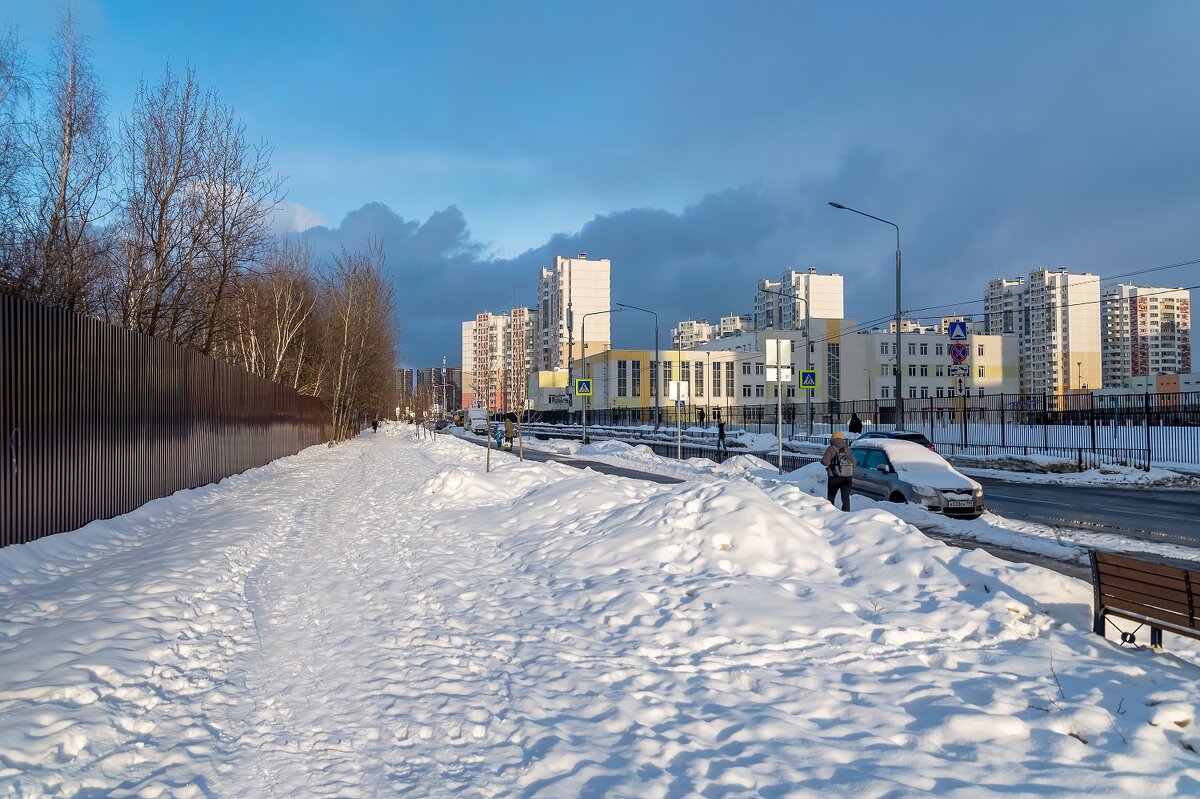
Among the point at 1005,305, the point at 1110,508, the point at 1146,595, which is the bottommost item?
the point at 1110,508

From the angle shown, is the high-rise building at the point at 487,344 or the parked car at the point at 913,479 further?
the high-rise building at the point at 487,344

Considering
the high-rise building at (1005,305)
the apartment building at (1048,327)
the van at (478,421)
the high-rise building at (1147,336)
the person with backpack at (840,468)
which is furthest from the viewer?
the high-rise building at (1147,336)

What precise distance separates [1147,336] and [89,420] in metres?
195

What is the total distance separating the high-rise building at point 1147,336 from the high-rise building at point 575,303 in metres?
114

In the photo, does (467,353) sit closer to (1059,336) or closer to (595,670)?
(1059,336)

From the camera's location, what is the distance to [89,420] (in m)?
10.6

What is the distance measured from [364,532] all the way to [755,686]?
892 cm

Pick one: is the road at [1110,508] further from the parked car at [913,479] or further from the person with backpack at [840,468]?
the person with backpack at [840,468]

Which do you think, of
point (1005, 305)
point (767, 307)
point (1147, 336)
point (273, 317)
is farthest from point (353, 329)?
point (1147, 336)

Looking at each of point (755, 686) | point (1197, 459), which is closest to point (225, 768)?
point (755, 686)

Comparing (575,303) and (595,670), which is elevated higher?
(575,303)

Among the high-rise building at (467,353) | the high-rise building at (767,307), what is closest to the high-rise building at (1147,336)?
the high-rise building at (767,307)

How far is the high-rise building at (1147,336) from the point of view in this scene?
159 meters

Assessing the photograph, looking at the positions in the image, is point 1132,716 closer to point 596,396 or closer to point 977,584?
point 977,584
